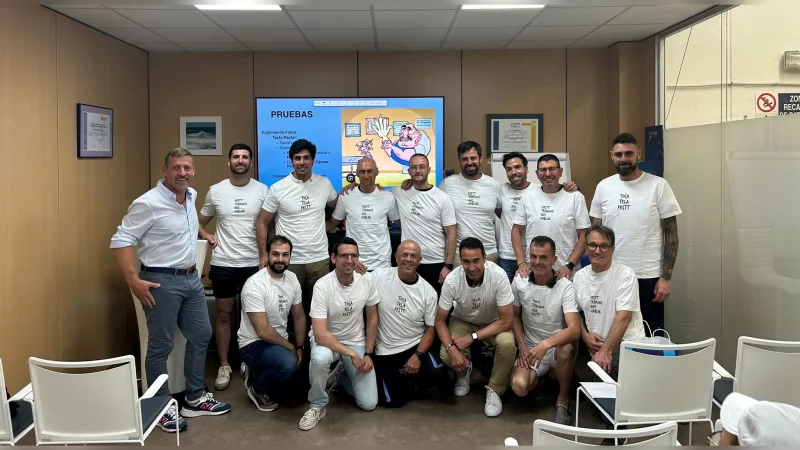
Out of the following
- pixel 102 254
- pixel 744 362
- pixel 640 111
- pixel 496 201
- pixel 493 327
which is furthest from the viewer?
pixel 640 111

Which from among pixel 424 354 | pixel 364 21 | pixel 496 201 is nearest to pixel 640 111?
pixel 496 201

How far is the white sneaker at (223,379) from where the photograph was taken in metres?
4.32

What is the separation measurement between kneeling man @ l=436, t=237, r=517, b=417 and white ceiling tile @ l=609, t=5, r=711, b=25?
236cm

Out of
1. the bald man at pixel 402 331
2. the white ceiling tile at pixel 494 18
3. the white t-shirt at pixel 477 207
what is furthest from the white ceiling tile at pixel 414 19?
the bald man at pixel 402 331

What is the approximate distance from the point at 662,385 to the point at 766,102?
97.9 inches

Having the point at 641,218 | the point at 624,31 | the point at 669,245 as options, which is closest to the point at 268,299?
the point at 641,218

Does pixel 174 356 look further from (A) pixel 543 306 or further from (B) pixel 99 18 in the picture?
(B) pixel 99 18

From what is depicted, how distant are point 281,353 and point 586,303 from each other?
199 centimetres

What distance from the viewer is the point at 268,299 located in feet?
12.6

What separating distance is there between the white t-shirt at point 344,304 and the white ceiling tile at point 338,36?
93.9 inches

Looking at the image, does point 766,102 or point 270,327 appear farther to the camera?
point 766,102

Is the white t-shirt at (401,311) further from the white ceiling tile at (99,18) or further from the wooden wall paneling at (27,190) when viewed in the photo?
the white ceiling tile at (99,18)

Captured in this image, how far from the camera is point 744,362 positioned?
2.69 meters

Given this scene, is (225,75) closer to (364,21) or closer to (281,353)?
(364,21)
